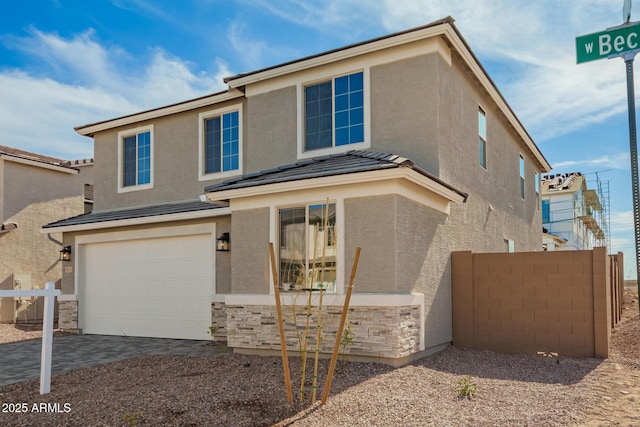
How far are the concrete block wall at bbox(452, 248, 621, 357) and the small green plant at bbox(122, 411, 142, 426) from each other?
21.7ft

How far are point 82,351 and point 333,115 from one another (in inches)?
283

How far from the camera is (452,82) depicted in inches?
428

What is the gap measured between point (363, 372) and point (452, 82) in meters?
6.26

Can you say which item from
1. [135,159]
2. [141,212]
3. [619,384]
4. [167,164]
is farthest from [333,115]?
[619,384]

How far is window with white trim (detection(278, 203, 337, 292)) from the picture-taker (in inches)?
352

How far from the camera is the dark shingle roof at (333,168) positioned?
8447mm

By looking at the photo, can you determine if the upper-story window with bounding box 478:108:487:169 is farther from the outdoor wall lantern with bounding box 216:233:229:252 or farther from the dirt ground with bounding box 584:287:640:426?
the outdoor wall lantern with bounding box 216:233:229:252

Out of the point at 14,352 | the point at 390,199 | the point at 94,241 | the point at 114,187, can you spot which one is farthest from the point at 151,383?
the point at 114,187

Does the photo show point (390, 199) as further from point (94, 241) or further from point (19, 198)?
point (19, 198)

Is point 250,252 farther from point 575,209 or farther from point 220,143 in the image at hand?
point 575,209

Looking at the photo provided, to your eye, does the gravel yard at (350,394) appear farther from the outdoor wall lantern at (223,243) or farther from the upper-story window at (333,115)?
the upper-story window at (333,115)

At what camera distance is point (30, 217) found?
18359 millimetres

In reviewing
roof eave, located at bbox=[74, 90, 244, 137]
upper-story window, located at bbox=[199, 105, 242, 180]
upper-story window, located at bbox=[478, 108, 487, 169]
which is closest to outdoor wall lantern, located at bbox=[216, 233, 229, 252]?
upper-story window, located at bbox=[199, 105, 242, 180]

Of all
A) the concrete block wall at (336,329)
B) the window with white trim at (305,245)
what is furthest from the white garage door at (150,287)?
the window with white trim at (305,245)
